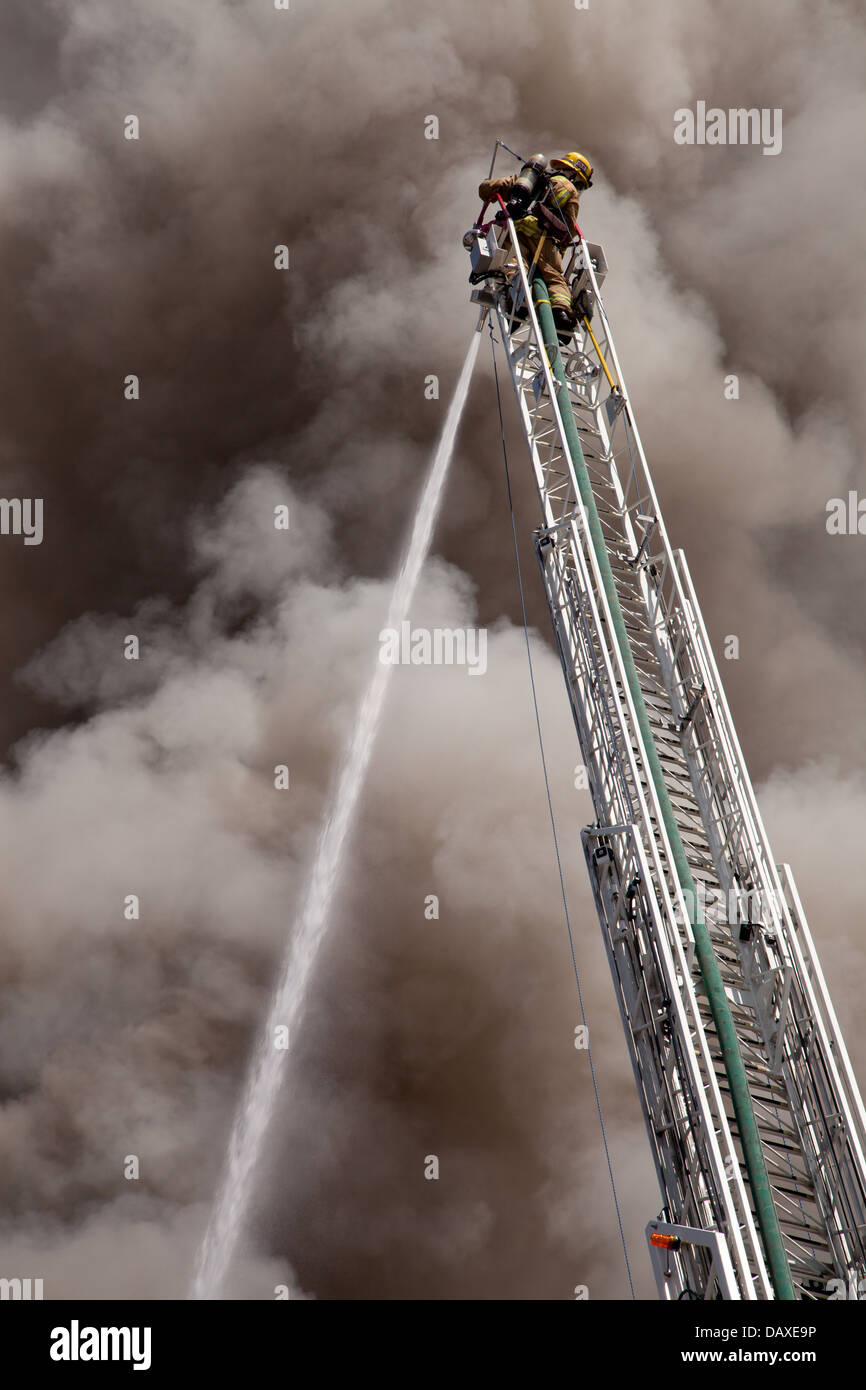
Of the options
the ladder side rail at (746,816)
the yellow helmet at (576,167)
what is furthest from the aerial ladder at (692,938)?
the yellow helmet at (576,167)

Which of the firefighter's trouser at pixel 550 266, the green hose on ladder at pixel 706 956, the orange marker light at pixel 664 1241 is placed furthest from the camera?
the firefighter's trouser at pixel 550 266

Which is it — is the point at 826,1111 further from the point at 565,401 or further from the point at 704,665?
the point at 565,401

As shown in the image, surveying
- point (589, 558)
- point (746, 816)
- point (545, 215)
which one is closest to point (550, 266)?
point (545, 215)

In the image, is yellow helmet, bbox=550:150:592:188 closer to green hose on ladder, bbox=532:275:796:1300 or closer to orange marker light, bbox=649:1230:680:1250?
green hose on ladder, bbox=532:275:796:1300

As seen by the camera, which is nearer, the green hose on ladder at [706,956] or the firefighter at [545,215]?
the green hose on ladder at [706,956]

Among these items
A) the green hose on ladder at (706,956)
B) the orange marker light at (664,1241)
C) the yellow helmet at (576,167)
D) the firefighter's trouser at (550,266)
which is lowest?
the orange marker light at (664,1241)

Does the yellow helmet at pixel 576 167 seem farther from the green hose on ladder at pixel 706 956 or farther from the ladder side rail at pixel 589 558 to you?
the green hose on ladder at pixel 706 956

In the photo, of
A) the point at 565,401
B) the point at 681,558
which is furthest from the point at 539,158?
Result: the point at 681,558

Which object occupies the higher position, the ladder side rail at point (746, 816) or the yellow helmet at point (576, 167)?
the yellow helmet at point (576, 167)

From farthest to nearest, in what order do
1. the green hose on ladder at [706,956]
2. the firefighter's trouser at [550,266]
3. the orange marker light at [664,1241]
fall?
1. the firefighter's trouser at [550,266]
2. the orange marker light at [664,1241]
3. the green hose on ladder at [706,956]
